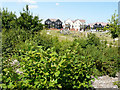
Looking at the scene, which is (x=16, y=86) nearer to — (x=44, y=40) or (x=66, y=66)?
(x=66, y=66)

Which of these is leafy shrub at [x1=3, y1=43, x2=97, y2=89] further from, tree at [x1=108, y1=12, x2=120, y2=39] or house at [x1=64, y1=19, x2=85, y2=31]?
house at [x1=64, y1=19, x2=85, y2=31]

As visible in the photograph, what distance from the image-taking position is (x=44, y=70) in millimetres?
2799

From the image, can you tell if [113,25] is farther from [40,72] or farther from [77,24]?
[77,24]

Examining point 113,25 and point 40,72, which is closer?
point 40,72

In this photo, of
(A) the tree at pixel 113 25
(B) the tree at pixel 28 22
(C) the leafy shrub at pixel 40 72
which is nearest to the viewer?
(C) the leafy shrub at pixel 40 72

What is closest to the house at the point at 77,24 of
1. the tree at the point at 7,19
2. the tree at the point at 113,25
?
the tree at the point at 113,25

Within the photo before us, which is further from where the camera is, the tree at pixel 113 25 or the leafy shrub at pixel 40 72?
the tree at pixel 113 25

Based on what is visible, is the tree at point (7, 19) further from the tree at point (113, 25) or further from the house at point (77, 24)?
the house at point (77, 24)

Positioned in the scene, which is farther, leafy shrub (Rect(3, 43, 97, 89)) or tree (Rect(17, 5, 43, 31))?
tree (Rect(17, 5, 43, 31))

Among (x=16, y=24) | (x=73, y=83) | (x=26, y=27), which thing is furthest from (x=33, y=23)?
(x=73, y=83)

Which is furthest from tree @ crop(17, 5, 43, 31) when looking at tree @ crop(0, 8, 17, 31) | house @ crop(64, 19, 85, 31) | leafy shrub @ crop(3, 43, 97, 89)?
house @ crop(64, 19, 85, 31)

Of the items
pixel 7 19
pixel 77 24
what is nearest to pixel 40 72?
pixel 7 19

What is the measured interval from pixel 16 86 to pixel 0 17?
633cm

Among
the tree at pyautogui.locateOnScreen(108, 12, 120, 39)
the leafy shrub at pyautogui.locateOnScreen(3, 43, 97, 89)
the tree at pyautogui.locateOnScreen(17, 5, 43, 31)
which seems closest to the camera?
the leafy shrub at pyautogui.locateOnScreen(3, 43, 97, 89)
